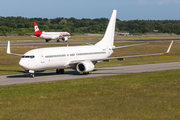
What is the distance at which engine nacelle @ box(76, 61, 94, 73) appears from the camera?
40378 mm

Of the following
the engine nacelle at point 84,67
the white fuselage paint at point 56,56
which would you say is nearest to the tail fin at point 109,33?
the white fuselage paint at point 56,56

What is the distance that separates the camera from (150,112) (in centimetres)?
1873

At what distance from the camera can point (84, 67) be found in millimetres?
40562

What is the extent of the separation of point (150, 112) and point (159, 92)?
24.2ft

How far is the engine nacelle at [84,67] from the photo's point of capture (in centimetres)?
4038

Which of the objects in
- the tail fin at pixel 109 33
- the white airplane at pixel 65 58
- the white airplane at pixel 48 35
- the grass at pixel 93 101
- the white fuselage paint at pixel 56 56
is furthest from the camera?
the white airplane at pixel 48 35

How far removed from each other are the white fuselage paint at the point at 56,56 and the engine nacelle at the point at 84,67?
1.19m

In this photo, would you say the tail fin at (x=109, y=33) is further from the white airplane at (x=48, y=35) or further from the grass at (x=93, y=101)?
the white airplane at (x=48, y=35)

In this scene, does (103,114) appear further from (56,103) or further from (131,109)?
(56,103)

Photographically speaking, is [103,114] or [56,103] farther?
[56,103]

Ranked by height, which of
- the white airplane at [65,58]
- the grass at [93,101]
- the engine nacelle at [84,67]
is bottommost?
the grass at [93,101]

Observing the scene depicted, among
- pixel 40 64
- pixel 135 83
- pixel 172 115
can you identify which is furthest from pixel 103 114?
pixel 40 64

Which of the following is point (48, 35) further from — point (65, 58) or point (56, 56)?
point (56, 56)

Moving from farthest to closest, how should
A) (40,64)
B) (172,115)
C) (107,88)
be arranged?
(40,64) < (107,88) < (172,115)
